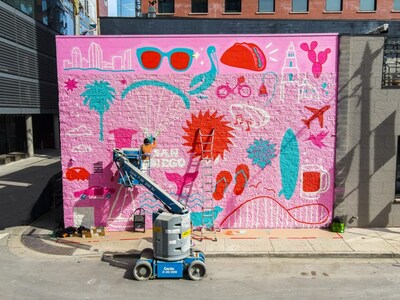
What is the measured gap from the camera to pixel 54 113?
1543 inches

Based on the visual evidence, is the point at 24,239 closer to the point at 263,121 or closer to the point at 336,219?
the point at 263,121

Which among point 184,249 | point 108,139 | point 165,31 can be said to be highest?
point 165,31

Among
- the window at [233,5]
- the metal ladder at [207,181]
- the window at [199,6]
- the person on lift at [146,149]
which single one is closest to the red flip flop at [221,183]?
the metal ladder at [207,181]

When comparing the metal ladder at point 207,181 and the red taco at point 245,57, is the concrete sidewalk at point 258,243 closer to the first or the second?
the metal ladder at point 207,181

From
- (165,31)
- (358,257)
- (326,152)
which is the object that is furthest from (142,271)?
(165,31)

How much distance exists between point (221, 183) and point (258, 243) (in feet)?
7.14

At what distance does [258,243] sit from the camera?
10.6 meters

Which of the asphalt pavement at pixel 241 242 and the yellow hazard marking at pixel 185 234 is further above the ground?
the yellow hazard marking at pixel 185 234

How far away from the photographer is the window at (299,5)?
38812 millimetres

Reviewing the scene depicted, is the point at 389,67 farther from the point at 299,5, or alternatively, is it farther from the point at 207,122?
the point at 299,5

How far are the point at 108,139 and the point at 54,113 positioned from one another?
30.7 metres

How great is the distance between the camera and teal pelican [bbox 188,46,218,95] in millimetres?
11227

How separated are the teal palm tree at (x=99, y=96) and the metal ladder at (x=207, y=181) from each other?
3016mm

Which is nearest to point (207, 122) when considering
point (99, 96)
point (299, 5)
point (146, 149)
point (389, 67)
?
point (146, 149)
